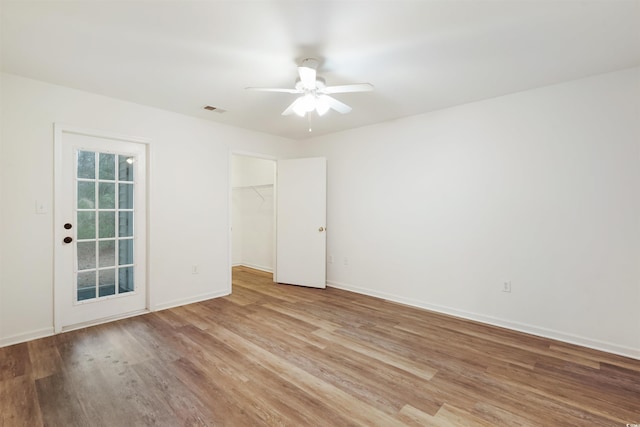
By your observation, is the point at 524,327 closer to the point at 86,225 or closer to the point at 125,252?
the point at 125,252

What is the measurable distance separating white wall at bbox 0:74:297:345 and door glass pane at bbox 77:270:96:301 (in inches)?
10.3

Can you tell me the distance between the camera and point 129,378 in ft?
7.13

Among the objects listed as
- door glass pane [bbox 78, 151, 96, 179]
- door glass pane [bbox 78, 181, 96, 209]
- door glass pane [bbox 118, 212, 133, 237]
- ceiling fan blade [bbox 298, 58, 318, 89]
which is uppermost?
ceiling fan blade [bbox 298, 58, 318, 89]

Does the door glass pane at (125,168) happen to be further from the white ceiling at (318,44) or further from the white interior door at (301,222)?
the white interior door at (301,222)

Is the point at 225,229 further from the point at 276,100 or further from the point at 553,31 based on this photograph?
the point at 553,31

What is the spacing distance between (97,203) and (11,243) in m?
0.77

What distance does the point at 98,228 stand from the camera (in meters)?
3.26

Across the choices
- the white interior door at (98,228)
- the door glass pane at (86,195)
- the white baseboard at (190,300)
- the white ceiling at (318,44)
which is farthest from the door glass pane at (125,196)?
the white baseboard at (190,300)

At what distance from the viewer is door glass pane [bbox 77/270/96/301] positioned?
315cm

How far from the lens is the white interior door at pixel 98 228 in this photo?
9.86 feet

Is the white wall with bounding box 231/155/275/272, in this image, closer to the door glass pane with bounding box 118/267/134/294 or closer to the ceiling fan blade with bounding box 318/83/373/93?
the door glass pane with bounding box 118/267/134/294

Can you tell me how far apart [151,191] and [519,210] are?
4.18 m

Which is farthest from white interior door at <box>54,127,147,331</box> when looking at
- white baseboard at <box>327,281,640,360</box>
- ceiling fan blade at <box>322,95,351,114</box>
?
white baseboard at <box>327,281,640,360</box>

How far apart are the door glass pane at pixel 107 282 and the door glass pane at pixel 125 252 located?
0.14m
